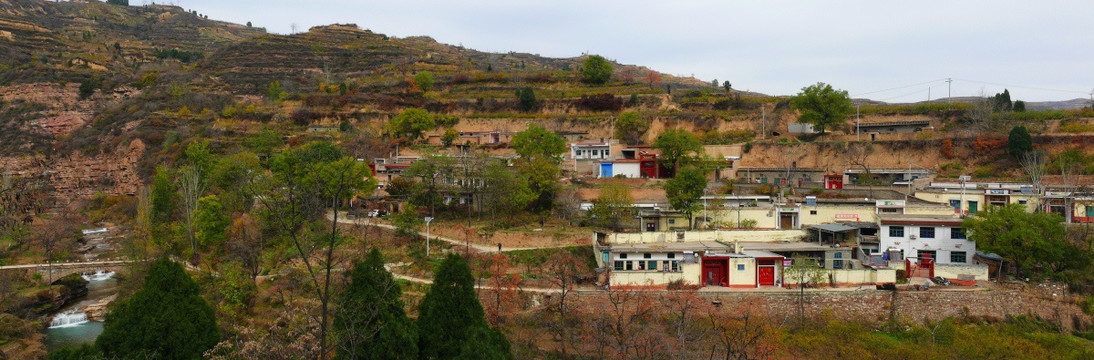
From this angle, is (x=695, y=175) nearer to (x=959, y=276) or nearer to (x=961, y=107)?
(x=959, y=276)

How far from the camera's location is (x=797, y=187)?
30484 millimetres

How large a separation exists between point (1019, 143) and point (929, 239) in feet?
43.3

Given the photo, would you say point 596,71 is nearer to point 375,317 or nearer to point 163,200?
point 163,200

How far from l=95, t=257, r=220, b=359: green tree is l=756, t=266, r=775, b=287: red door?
1614cm

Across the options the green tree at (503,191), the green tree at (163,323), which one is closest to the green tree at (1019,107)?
the green tree at (503,191)

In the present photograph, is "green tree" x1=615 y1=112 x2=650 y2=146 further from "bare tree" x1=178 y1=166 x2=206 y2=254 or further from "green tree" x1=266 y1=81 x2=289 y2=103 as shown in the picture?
"green tree" x1=266 y1=81 x2=289 y2=103

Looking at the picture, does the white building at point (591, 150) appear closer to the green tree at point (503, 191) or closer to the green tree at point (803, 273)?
the green tree at point (503, 191)

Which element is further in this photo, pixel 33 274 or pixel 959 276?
pixel 33 274

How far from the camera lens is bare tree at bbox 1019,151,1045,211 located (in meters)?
24.0

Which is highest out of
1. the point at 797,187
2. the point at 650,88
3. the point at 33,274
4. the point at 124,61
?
the point at 124,61

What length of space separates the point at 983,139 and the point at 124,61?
7385 centimetres

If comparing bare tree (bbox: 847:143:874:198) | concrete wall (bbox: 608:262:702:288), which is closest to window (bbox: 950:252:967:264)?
concrete wall (bbox: 608:262:702:288)

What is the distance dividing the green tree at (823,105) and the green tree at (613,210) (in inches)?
663

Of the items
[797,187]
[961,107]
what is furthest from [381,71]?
[961,107]
